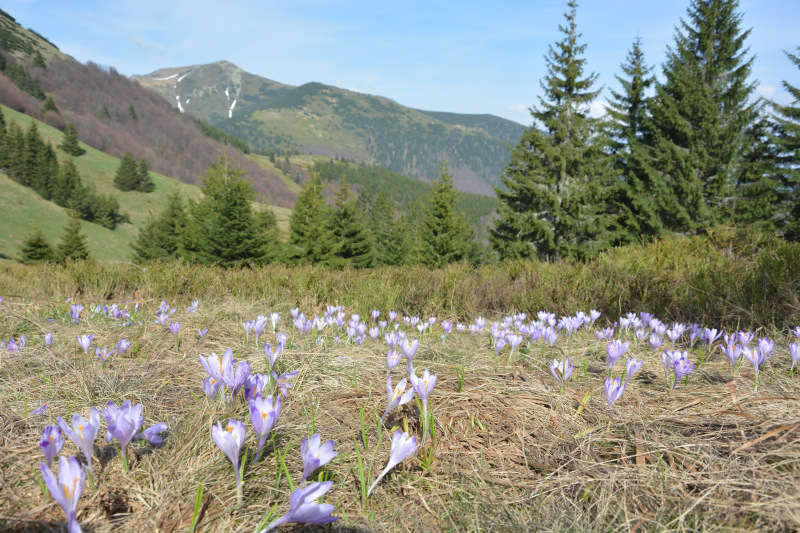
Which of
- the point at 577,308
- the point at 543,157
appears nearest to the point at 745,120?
the point at 543,157

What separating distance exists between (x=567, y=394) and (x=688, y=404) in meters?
0.45

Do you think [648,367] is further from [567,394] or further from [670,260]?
[670,260]

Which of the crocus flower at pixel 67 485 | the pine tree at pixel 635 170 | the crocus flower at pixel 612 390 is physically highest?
the pine tree at pixel 635 170

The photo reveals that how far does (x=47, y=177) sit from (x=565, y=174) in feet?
222

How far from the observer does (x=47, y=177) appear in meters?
55.1

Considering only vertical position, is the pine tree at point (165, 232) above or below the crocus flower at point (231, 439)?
below

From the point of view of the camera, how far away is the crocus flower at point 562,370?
175 cm

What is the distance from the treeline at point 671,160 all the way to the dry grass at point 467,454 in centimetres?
2150

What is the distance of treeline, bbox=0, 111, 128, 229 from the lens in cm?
5425

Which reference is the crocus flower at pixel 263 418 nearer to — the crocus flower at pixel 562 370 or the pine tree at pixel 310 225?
the crocus flower at pixel 562 370

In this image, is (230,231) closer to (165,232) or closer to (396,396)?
(396,396)

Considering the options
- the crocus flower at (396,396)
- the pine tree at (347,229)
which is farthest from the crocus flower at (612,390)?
the pine tree at (347,229)

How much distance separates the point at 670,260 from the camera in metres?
6.27

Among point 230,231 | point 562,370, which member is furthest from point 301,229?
point 562,370
